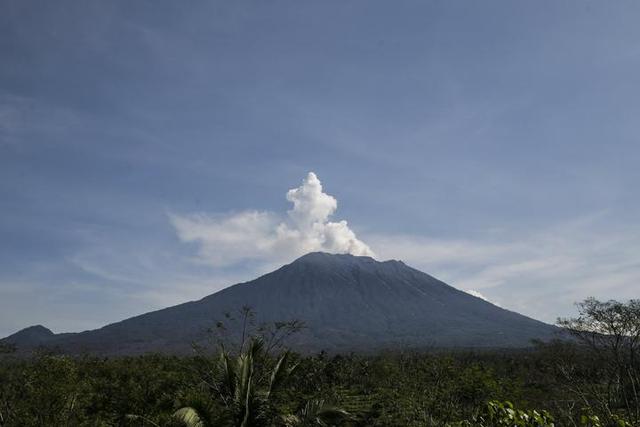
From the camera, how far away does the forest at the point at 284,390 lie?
1308cm

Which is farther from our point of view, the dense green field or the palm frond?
the dense green field

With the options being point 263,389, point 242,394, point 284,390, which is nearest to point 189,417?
point 242,394

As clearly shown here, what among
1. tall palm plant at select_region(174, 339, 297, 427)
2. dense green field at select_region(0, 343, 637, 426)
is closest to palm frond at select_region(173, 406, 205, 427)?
tall palm plant at select_region(174, 339, 297, 427)

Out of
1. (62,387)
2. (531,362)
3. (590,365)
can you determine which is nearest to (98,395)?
(62,387)

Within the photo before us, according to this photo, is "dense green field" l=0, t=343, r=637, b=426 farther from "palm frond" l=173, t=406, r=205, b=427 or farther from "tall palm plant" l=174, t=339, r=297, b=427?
"palm frond" l=173, t=406, r=205, b=427

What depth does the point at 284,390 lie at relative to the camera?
26656 millimetres

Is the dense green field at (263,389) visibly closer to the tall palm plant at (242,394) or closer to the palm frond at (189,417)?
the tall palm plant at (242,394)

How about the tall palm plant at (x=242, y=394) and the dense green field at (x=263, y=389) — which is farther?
the dense green field at (x=263, y=389)

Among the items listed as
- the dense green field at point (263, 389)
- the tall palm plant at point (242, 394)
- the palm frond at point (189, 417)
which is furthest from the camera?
the dense green field at point (263, 389)

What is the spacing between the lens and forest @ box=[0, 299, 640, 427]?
13078 mm

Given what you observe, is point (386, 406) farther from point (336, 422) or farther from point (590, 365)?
point (590, 365)

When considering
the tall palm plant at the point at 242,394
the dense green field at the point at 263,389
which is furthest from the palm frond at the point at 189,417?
the dense green field at the point at 263,389

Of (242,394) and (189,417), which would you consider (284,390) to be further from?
(189,417)

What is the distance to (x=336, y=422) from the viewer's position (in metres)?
13.6
